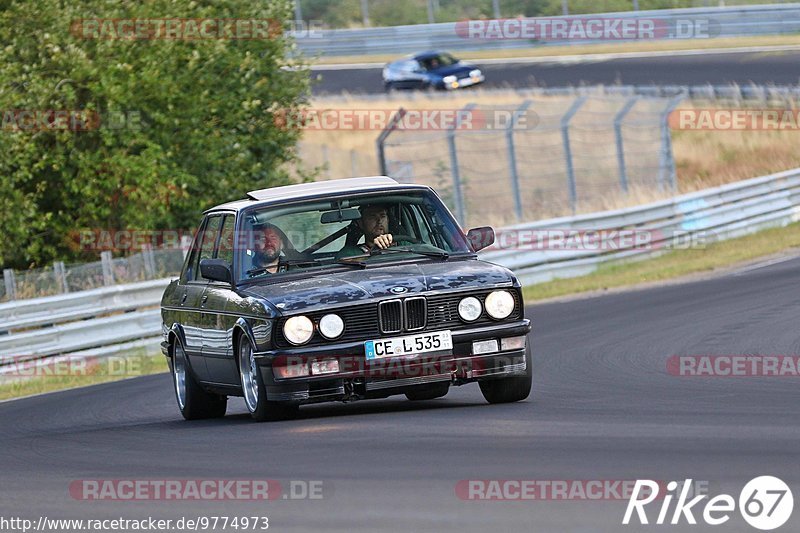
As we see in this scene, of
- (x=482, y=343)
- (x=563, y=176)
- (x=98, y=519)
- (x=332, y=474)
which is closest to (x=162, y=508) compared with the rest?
(x=98, y=519)

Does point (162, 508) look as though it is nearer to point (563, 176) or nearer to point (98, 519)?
point (98, 519)

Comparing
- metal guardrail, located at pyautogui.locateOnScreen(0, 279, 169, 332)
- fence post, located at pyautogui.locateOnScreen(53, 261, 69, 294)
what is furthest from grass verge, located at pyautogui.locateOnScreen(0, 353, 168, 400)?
fence post, located at pyautogui.locateOnScreen(53, 261, 69, 294)

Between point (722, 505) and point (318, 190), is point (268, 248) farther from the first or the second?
point (722, 505)

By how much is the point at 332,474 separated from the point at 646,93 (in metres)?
30.4

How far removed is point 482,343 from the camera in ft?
31.0

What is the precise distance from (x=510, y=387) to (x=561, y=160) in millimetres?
25570

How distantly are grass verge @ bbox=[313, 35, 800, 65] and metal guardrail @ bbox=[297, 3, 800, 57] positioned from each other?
237 mm

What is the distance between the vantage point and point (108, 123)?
2269 cm

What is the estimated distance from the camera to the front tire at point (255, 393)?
31.2 feet

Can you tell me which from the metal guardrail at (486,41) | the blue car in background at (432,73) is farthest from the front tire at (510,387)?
the blue car in background at (432,73)

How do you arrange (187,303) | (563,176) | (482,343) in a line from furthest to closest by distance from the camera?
1. (563,176)
2. (187,303)
3. (482,343)
